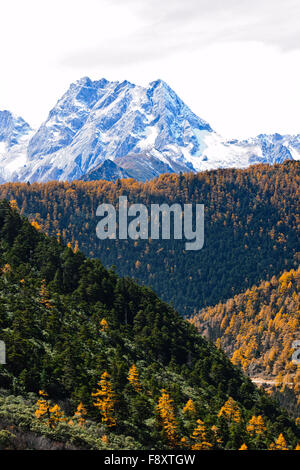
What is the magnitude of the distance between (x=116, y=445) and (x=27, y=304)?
147 feet

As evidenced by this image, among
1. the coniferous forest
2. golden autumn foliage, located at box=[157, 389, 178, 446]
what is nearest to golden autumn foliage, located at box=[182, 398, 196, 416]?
the coniferous forest

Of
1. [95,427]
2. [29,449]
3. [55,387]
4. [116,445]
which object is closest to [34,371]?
[55,387]

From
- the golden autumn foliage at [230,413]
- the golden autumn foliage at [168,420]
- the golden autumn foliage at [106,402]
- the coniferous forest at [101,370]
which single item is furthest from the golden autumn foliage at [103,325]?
the golden autumn foliage at [168,420]

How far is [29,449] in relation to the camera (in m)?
40.9

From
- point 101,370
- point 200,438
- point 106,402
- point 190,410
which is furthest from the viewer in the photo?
point 101,370

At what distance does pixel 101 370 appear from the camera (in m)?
80.6

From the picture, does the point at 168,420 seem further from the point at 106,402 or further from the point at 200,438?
the point at 106,402

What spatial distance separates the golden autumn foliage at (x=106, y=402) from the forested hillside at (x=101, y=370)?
216 millimetres

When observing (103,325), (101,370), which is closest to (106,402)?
(101,370)

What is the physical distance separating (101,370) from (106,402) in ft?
51.3

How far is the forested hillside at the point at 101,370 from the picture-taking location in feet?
193

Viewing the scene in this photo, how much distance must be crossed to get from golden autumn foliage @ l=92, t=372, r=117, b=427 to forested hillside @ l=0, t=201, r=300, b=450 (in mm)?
216

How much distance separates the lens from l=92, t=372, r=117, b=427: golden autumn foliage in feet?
205

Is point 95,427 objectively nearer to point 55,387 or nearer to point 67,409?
point 67,409
